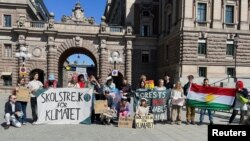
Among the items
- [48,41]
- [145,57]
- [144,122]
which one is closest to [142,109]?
[144,122]

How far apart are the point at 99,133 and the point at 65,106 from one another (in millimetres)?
2931

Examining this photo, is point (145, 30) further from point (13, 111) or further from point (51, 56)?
point (13, 111)

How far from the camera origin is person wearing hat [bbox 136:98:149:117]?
13633 millimetres

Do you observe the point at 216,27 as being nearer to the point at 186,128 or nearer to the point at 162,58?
the point at 162,58

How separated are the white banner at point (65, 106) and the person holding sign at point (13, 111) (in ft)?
3.07

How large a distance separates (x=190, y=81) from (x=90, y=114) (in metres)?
4.32

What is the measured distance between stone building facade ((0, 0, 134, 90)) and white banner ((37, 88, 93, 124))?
94.3 feet

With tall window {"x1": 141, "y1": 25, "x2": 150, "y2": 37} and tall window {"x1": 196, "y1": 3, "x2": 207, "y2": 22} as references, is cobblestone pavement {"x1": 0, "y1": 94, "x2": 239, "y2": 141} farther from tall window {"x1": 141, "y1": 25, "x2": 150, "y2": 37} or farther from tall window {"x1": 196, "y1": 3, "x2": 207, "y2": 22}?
tall window {"x1": 141, "y1": 25, "x2": 150, "y2": 37}

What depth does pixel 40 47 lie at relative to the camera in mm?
44844

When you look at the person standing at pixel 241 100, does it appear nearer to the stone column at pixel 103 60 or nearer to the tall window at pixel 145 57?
the stone column at pixel 103 60

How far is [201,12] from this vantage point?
38375 millimetres

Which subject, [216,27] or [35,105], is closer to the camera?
[35,105]

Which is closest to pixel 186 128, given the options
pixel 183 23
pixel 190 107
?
pixel 190 107

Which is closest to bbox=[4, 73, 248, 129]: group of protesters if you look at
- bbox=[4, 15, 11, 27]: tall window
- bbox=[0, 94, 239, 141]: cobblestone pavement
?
bbox=[0, 94, 239, 141]: cobblestone pavement
